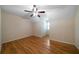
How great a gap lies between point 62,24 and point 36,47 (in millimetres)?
520

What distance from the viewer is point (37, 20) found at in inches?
51.1

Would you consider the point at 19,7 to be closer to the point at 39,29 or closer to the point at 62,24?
the point at 39,29

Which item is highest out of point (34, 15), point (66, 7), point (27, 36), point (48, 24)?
point (66, 7)

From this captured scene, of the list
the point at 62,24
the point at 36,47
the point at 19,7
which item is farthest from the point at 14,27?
the point at 62,24

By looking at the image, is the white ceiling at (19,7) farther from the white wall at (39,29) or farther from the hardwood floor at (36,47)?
the hardwood floor at (36,47)

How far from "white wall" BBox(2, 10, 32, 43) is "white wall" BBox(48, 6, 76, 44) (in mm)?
370

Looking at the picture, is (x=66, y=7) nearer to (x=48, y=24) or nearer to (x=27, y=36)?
(x=48, y=24)

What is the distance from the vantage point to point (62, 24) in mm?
1277

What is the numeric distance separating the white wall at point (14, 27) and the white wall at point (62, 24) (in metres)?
0.37

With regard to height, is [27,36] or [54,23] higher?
[54,23]

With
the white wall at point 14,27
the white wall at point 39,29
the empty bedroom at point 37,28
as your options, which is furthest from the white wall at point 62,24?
the white wall at point 14,27

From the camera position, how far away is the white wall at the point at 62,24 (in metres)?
1.24
